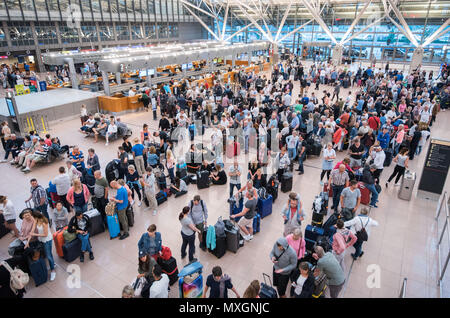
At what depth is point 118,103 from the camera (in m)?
17.1

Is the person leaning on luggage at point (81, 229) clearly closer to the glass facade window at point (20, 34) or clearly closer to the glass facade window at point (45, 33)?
the glass facade window at point (20, 34)

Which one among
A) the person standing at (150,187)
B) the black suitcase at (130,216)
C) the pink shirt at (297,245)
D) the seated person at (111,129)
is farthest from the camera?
the seated person at (111,129)

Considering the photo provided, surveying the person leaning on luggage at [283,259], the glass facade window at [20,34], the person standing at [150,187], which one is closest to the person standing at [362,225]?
the person leaning on luggage at [283,259]

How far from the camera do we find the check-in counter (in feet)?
56.0

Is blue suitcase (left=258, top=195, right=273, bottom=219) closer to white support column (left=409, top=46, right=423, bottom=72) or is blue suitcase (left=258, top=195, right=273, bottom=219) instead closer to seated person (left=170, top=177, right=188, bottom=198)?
seated person (left=170, top=177, right=188, bottom=198)

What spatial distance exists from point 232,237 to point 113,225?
113 inches

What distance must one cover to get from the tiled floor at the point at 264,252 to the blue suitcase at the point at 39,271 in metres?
0.13

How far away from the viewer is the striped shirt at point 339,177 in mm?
7480

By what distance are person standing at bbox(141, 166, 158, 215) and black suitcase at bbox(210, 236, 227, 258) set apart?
7.72 ft

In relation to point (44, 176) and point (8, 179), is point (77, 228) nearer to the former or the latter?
point (44, 176)

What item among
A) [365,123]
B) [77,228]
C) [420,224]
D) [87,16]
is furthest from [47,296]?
[87,16]

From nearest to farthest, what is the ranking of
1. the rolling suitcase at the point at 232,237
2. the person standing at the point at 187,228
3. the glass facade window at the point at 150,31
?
the person standing at the point at 187,228 → the rolling suitcase at the point at 232,237 → the glass facade window at the point at 150,31

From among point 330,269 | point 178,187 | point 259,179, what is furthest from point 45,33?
point 330,269

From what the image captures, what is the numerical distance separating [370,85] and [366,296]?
18363mm
